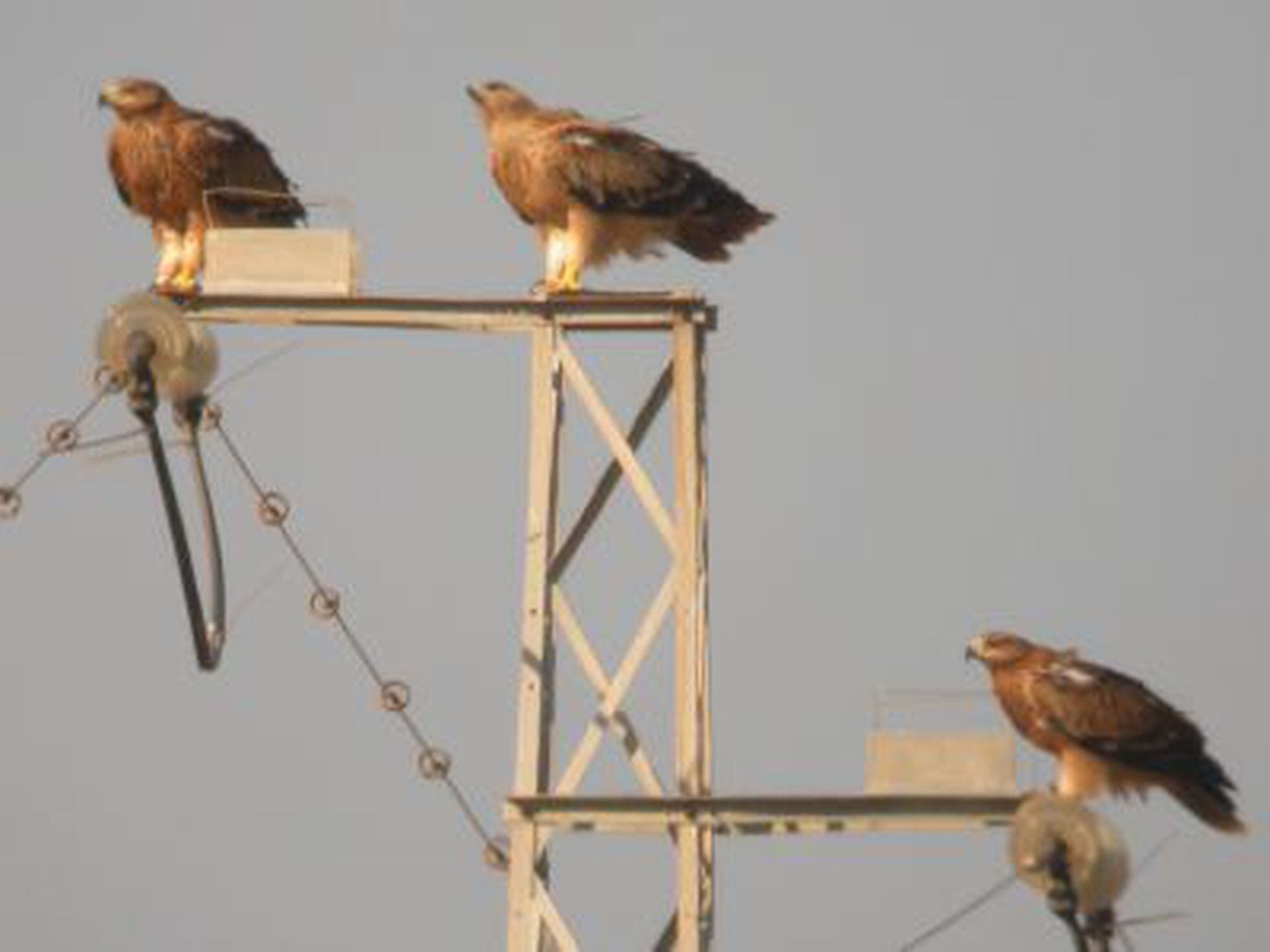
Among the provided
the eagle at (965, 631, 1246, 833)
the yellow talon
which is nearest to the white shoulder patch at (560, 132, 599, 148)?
the yellow talon

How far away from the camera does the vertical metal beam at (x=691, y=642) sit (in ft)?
57.5

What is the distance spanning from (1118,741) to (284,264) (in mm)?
5563

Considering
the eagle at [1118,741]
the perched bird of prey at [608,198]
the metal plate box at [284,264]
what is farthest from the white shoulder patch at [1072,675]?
the metal plate box at [284,264]

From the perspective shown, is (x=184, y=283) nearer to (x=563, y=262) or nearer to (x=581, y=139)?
(x=563, y=262)

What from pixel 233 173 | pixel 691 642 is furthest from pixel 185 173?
pixel 691 642

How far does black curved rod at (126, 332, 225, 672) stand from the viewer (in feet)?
50.5

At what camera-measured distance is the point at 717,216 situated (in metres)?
21.0

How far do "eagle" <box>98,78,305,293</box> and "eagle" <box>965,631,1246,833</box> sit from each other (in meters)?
5.35

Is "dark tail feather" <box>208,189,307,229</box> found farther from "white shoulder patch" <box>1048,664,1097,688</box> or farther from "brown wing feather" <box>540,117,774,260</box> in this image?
"white shoulder patch" <box>1048,664,1097,688</box>

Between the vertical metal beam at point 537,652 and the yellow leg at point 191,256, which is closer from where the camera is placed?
the vertical metal beam at point 537,652

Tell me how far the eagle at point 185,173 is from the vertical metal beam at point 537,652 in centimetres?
286

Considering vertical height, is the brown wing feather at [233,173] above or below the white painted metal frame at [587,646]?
above

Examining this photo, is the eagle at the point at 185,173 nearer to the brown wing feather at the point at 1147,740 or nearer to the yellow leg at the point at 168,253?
the yellow leg at the point at 168,253

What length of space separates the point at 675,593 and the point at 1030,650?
3.57 metres
